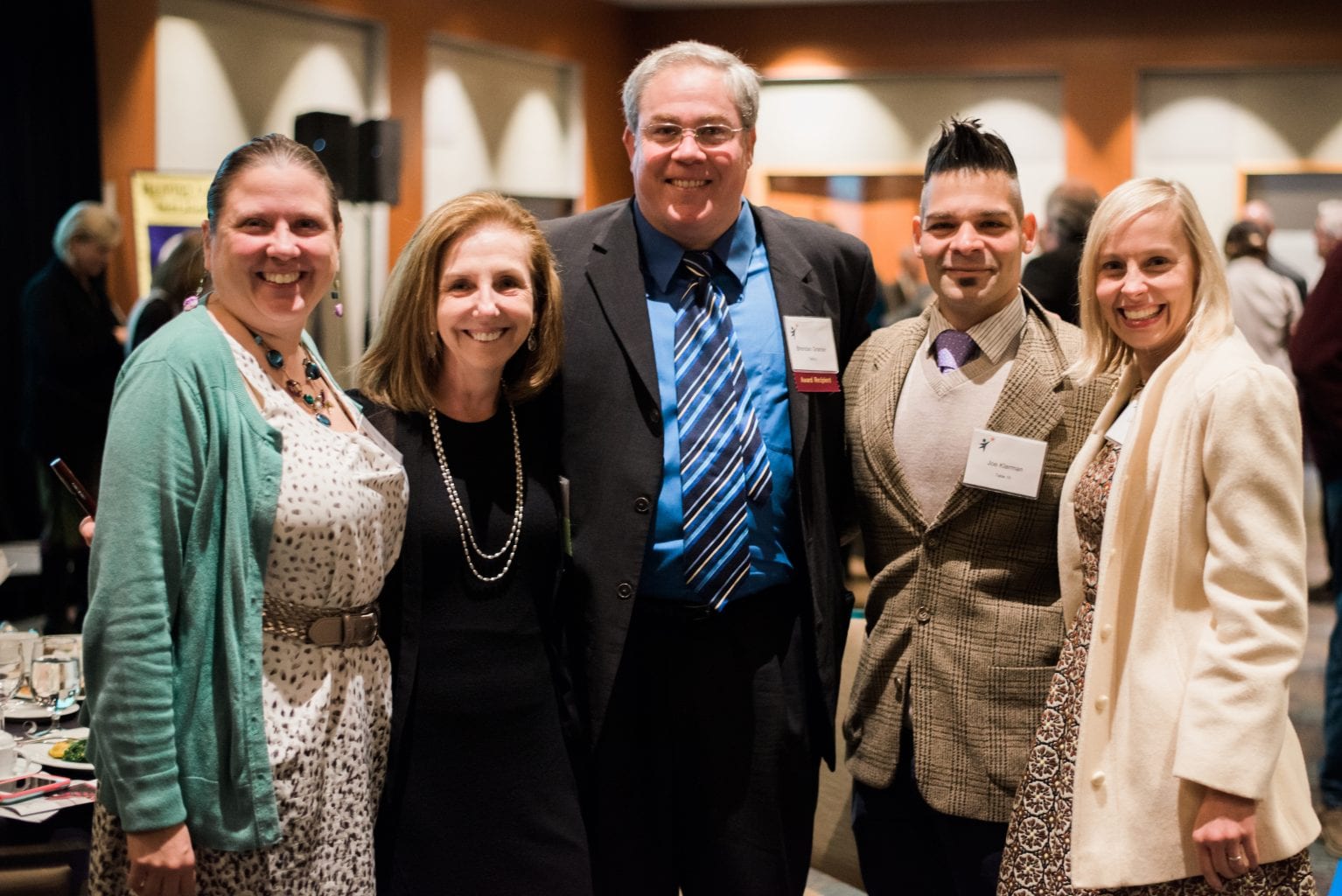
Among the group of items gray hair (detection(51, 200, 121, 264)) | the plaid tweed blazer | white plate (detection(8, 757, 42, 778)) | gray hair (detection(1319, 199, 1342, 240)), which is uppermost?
gray hair (detection(1319, 199, 1342, 240))

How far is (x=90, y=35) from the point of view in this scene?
7227mm

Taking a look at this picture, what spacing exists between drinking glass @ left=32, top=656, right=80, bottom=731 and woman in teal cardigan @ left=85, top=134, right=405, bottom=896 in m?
0.75

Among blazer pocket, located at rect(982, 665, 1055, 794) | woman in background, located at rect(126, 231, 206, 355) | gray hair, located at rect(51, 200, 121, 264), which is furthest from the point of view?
gray hair, located at rect(51, 200, 121, 264)

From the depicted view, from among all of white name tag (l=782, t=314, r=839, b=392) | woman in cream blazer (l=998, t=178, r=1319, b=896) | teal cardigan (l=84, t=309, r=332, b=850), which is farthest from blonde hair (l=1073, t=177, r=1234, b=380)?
teal cardigan (l=84, t=309, r=332, b=850)

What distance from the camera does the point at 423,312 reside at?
229cm

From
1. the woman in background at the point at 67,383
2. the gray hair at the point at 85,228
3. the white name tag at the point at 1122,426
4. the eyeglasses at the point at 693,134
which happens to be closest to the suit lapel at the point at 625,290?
the eyeglasses at the point at 693,134

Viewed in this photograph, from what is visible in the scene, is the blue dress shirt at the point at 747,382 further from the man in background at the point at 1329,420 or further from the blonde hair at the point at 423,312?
the man in background at the point at 1329,420

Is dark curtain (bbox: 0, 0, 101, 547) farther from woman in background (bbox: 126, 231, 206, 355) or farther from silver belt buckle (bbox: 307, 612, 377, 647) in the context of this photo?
silver belt buckle (bbox: 307, 612, 377, 647)

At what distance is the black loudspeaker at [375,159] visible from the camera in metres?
6.39

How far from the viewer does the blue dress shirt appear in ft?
8.02

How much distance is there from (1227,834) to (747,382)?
3.67 feet

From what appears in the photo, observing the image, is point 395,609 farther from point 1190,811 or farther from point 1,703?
point 1190,811

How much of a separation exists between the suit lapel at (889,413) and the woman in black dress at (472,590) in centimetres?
60

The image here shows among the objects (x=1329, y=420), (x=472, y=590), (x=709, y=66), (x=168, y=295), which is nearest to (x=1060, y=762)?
(x=472, y=590)
